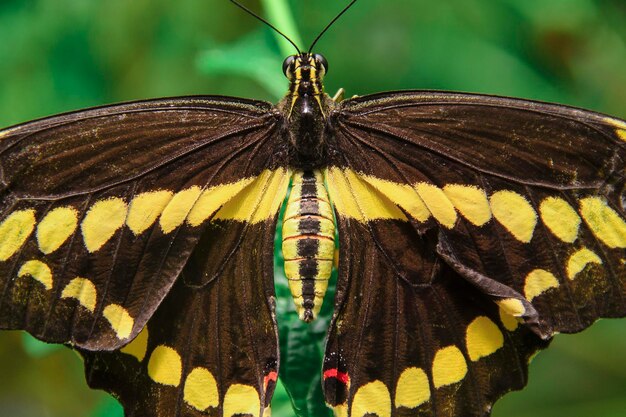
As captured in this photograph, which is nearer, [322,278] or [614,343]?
[322,278]

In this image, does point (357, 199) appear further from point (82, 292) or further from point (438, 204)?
point (82, 292)

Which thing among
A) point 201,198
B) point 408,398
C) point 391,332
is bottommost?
point 408,398

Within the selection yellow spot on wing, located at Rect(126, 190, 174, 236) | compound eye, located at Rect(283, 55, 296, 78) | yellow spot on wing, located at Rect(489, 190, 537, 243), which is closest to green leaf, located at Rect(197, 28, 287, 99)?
compound eye, located at Rect(283, 55, 296, 78)

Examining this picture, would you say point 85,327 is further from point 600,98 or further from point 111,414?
point 600,98

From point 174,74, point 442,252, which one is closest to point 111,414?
point 442,252

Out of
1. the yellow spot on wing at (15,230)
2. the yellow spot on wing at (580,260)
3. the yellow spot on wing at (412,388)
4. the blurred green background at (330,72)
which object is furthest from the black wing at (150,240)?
the blurred green background at (330,72)
